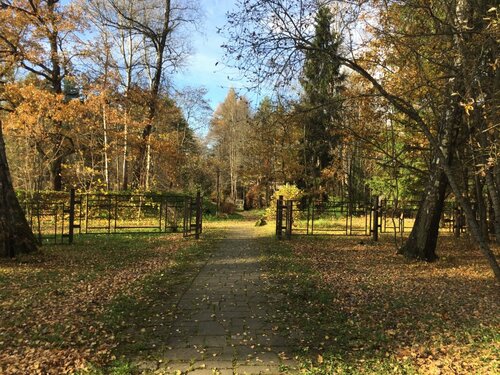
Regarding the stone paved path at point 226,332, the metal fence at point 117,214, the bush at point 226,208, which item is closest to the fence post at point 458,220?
the metal fence at point 117,214

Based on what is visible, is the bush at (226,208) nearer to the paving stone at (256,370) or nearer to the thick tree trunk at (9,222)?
the thick tree trunk at (9,222)

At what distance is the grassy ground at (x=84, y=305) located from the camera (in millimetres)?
4258

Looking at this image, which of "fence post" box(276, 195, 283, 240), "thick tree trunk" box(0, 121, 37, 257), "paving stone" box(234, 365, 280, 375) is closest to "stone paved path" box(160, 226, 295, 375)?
"paving stone" box(234, 365, 280, 375)

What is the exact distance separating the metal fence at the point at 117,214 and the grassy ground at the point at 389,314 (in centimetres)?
636

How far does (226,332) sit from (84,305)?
2341 millimetres

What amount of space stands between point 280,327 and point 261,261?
16.6 ft

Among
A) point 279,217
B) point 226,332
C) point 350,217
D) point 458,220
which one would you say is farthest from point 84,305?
point 458,220

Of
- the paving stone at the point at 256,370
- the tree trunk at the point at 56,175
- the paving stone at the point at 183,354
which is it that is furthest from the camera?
the tree trunk at the point at 56,175

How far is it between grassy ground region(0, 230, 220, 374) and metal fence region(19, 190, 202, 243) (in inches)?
152

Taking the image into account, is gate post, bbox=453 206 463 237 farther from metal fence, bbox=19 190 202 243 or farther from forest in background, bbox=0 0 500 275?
metal fence, bbox=19 190 202 243

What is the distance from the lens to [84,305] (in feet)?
19.9

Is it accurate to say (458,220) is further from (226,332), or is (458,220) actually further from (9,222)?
(9,222)

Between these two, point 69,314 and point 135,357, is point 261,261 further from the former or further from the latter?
point 135,357

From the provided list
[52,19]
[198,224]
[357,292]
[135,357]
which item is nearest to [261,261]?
[357,292]
